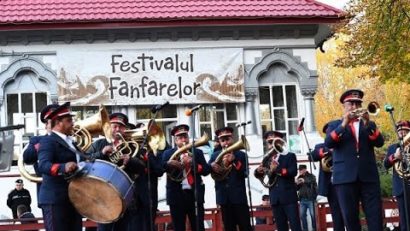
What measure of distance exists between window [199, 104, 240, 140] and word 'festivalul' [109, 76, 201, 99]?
647mm

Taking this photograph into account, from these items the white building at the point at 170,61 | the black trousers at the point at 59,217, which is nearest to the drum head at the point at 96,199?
the black trousers at the point at 59,217

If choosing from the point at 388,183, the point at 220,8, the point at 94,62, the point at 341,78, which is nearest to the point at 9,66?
the point at 94,62

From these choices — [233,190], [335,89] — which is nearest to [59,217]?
→ [233,190]

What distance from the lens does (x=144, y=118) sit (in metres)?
19.6

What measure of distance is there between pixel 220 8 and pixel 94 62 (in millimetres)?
3499

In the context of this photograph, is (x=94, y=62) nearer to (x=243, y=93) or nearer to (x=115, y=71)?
(x=115, y=71)

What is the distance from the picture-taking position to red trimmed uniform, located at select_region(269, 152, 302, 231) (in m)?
12.4

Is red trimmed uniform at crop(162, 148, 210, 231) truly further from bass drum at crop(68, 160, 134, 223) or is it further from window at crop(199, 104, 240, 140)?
window at crop(199, 104, 240, 140)

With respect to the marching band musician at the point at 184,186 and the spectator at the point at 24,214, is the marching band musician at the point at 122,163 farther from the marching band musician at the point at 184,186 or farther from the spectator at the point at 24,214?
the spectator at the point at 24,214

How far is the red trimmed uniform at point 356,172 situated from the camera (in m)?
9.62

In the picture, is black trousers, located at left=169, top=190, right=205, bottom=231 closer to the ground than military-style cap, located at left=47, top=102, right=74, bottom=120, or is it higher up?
closer to the ground

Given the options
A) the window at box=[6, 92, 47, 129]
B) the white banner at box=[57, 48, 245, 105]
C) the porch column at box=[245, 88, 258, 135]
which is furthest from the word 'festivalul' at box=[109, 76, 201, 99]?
the window at box=[6, 92, 47, 129]

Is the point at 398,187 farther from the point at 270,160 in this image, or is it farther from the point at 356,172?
the point at 356,172

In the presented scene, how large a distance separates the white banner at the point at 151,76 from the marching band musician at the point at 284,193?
282 inches
